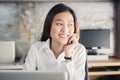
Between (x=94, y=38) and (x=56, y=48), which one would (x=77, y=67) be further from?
(x=94, y=38)

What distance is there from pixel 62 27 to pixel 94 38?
7.19 feet

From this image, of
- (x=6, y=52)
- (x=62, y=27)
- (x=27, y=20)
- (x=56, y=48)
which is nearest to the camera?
(x=62, y=27)

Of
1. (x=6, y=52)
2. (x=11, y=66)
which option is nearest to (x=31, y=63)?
(x=11, y=66)

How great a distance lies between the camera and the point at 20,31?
356 cm

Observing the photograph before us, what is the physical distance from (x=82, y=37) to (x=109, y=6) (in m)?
0.71

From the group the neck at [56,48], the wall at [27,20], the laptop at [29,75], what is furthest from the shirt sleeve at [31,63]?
the wall at [27,20]

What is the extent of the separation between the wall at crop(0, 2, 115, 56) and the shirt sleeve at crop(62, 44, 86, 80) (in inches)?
84.3

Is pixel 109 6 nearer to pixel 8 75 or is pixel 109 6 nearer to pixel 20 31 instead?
pixel 20 31

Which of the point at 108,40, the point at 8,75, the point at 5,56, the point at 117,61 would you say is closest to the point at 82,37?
the point at 108,40

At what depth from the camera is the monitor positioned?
355 centimetres

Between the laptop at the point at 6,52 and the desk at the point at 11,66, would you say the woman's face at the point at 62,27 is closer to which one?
the desk at the point at 11,66

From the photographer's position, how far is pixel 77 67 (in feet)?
4.75

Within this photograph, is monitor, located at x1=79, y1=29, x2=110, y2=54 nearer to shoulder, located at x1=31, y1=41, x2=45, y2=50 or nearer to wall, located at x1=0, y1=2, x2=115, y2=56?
wall, located at x1=0, y1=2, x2=115, y2=56

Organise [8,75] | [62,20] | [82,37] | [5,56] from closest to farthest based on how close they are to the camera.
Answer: [8,75]
[62,20]
[5,56]
[82,37]
